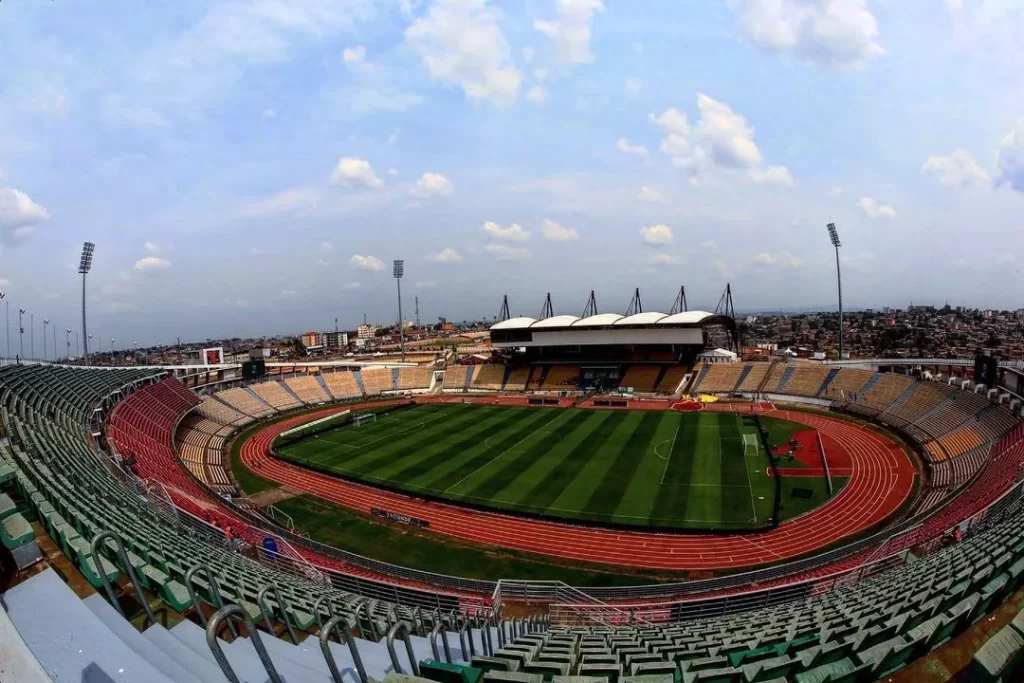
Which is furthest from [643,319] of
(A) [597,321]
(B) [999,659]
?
(B) [999,659]

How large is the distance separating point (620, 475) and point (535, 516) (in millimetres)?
7078

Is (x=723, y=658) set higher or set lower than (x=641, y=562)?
higher

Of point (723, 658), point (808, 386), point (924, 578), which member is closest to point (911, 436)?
point (808, 386)

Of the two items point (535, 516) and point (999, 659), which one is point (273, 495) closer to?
point (535, 516)

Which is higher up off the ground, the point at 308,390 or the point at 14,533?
the point at 14,533

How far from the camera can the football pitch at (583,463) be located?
25.3m

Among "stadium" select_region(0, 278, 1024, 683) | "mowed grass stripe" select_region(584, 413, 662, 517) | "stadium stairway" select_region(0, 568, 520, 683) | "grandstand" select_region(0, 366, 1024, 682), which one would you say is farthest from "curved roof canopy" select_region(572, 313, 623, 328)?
"stadium stairway" select_region(0, 568, 520, 683)

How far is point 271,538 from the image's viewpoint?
19.3 m

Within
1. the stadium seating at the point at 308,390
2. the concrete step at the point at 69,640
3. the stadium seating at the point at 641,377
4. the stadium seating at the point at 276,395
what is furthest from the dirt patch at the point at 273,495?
the stadium seating at the point at 641,377

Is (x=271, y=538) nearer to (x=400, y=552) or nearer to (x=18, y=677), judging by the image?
(x=400, y=552)

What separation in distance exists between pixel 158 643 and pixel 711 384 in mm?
54686

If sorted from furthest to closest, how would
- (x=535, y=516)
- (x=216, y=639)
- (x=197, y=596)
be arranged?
(x=535, y=516), (x=197, y=596), (x=216, y=639)

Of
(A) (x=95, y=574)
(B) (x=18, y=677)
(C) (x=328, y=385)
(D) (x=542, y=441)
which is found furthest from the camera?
(C) (x=328, y=385)

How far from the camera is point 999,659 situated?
352 cm
